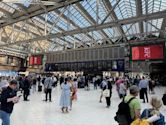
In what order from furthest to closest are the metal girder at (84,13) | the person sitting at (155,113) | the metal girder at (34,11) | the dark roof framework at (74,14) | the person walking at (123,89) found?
1. the metal girder at (84,13)
2. the metal girder at (34,11)
3. the person walking at (123,89)
4. the dark roof framework at (74,14)
5. the person sitting at (155,113)

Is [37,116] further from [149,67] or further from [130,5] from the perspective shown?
[149,67]

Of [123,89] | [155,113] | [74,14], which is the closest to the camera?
[155,113]

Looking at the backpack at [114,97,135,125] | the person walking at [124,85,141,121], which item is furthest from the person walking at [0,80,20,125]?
the person walking at [124,85,141,121]

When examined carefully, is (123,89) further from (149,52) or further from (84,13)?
(84,13)

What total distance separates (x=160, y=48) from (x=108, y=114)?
11.6m

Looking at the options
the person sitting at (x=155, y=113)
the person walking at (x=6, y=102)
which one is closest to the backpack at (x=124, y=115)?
the person sitting at (x=155, y=113)

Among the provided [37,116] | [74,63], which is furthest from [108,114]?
[74,63]


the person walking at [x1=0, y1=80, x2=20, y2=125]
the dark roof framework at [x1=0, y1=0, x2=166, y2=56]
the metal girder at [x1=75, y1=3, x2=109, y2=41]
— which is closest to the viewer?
the person walking at [x1=0, y1=80, x2=20, y2=125]

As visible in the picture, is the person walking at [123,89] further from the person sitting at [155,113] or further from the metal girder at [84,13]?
the person sitting at [155,113]

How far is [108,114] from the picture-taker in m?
11.8

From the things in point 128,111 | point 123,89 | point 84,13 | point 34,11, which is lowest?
point 123,89

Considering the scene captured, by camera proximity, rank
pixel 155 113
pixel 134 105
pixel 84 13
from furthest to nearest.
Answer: pixel 84 13 → pixel 134 105 → pixel 155 113

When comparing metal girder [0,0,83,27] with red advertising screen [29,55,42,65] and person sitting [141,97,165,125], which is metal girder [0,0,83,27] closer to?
red advertising screen [29,55,42,65]

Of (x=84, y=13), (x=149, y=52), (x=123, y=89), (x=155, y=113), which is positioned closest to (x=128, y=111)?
(x=155, y=113)
